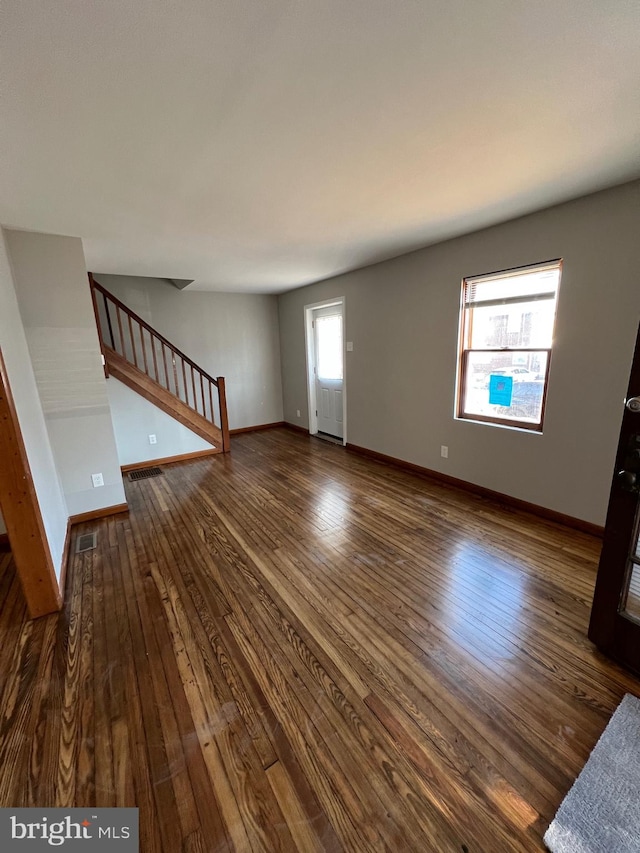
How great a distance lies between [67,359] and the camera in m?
2.82

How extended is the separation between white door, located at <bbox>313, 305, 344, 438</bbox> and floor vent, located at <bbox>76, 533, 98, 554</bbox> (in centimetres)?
345

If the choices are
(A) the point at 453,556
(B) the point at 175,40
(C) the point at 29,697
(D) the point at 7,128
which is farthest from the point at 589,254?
(C) the point at 29,697

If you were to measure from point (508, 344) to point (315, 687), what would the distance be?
9.59 ft

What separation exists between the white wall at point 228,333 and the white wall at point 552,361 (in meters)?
1.92

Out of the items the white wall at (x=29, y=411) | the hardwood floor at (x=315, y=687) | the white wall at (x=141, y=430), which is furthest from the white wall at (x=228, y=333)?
the hardwood floor at (x=315, y=687)

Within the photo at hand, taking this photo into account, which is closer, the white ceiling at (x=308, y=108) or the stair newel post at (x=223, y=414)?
the white ceiling at (x=308, y=108)

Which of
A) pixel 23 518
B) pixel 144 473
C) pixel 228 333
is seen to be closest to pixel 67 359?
pixel 23 518

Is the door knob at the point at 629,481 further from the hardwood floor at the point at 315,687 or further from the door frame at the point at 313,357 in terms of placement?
the door frame at the point at 313,357

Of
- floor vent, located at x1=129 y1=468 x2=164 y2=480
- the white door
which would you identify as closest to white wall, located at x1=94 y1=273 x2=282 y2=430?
floor vent, located at x1=129 y1=468 x2=164 y2=480

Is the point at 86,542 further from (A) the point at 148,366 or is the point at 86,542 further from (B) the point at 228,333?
(B) the point at 228,333

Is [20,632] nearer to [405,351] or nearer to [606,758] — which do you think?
[606,758]

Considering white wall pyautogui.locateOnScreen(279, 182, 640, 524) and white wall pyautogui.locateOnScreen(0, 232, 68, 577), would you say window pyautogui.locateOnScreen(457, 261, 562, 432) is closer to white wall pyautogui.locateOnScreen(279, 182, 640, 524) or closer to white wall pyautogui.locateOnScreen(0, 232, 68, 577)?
white wall pyautogui.locateOnScreen(279, 182, 640, 524)

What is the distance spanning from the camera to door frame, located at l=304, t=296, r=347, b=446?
4.68 m

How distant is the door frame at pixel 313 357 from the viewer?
4.68 m
